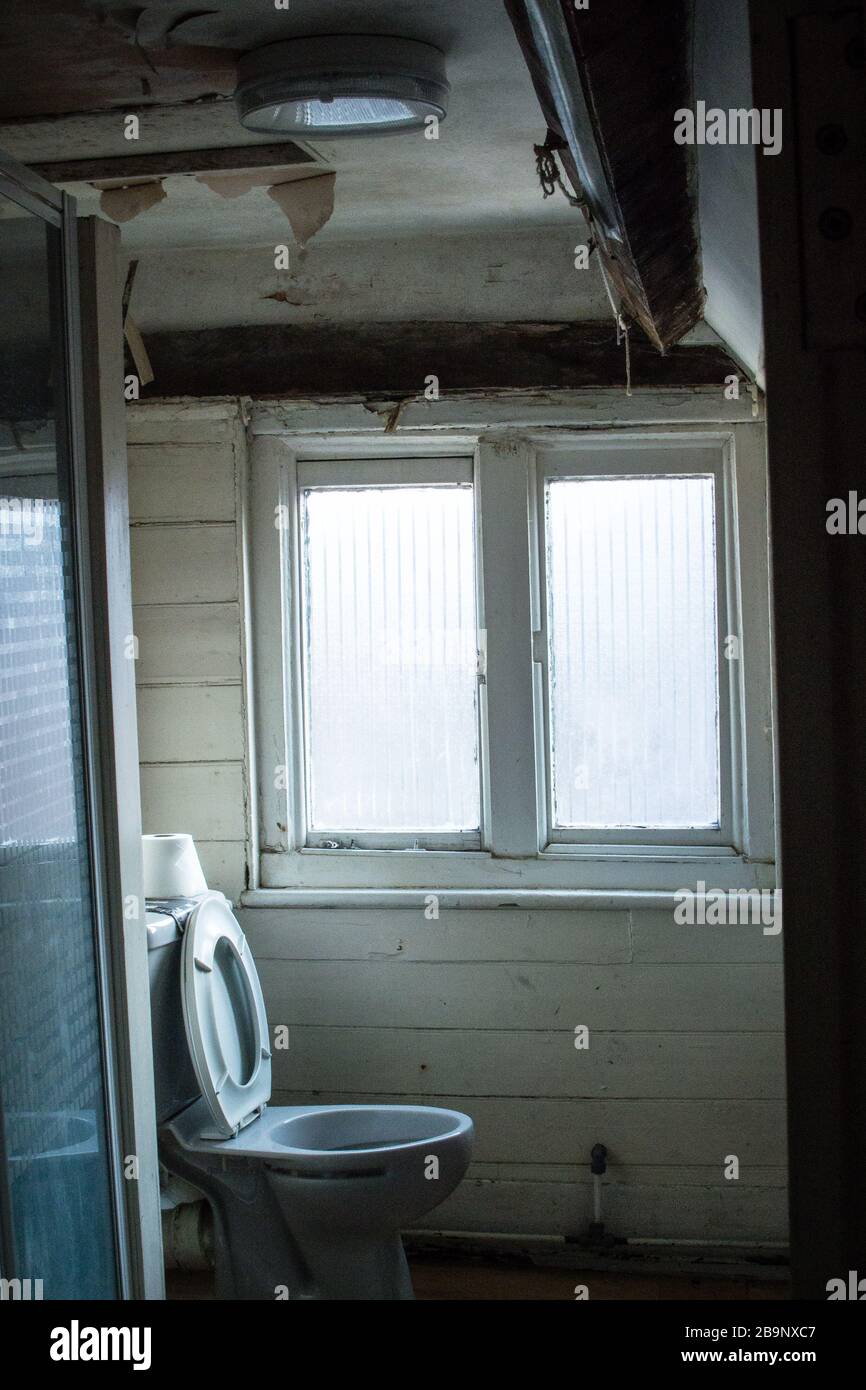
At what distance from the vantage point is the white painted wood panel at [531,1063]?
2965 millimetres

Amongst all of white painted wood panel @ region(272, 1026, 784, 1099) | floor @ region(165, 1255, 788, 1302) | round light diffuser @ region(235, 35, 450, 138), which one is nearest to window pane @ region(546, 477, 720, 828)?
white painted wood panel @ region(272, 1026, 784, 1099)

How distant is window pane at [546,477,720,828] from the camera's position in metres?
3.06

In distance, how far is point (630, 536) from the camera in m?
3.08

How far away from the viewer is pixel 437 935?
3.05m

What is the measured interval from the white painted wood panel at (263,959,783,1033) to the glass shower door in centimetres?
121

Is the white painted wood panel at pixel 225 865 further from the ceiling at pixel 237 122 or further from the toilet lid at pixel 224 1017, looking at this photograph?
the ceiling at pixel 237 122

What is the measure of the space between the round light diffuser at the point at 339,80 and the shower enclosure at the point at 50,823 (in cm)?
34

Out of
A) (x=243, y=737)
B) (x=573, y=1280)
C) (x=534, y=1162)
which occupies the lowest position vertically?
(x=573, y=1280)
